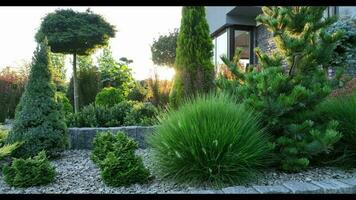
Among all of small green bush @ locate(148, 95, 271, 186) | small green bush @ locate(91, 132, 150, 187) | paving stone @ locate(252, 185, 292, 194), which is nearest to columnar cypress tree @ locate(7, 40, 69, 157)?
small green bush @ locate(91, 132, 150, 187)

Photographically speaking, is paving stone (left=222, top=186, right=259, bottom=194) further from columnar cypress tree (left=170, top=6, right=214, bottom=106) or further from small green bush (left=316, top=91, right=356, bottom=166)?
columnar cypress tree (left=170, top=6, right=214, bottom=106)

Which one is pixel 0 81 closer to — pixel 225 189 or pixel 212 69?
pixel 212 69

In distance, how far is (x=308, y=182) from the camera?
132 inches

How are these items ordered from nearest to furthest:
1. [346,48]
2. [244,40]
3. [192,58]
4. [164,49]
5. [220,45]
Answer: [192,58] < [346,48] < [244,40] < [220,45] < [164,49]

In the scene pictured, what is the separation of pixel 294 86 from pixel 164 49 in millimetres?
21163

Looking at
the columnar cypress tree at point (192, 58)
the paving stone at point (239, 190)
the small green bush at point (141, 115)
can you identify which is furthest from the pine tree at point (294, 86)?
the columnar cypress tree at point (192, 58)

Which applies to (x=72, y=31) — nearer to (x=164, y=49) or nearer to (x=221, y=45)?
(x=221, y=45)

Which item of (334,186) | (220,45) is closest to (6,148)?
(334,186)

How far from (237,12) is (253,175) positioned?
956 cm

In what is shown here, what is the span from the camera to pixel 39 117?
4590 mm

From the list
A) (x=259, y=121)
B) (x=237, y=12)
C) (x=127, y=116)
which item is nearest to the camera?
(x=259, y=121)

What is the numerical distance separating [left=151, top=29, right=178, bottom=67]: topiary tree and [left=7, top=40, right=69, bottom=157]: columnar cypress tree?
63.5 ft
